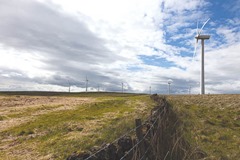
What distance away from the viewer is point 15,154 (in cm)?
2084

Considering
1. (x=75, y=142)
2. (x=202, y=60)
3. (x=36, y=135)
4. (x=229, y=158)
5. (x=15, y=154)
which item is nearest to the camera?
(x=229, y=158)

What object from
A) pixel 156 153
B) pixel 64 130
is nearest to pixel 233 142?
pixel 156 153

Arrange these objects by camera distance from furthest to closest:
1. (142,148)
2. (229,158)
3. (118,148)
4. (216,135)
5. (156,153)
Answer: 1. (216,135)
2. (229,158)
3. (118,148)
4. (156,153)
5. (142,148)

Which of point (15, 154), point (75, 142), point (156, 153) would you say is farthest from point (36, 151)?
point (156, 153)

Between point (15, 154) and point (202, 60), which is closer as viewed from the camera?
point (15, 154)

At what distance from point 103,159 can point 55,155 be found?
852 centimetres

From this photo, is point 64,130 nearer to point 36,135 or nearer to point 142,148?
point 36,135

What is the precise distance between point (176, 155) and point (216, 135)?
13.5 meters

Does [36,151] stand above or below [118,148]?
below

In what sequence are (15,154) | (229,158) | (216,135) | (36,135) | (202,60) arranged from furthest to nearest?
1. (202,60)
2. (36,135)
3. (216,135)
4. (15,154)
5. (229,158)

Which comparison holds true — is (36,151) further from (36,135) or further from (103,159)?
(103,159)

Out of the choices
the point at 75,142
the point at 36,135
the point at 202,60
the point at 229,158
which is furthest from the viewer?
the point at 202,60

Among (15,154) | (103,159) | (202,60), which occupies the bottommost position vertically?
(15,154)

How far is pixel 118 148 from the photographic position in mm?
12398
